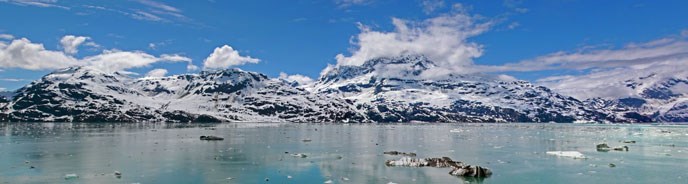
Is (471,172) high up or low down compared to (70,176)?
up

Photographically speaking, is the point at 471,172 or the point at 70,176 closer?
the point at 70,176

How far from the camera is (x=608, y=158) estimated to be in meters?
54.2

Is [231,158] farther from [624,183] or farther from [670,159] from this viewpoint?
[670,159]

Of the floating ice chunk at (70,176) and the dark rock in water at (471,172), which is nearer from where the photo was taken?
the floating ice chunk at (70,176)

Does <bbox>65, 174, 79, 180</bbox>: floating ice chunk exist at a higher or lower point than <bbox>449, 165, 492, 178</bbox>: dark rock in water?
lower

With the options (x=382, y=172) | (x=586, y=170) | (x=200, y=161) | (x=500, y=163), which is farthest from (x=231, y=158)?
(x=586, y=170)

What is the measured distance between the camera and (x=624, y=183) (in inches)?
1394

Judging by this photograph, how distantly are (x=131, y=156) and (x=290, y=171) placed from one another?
22.1 m

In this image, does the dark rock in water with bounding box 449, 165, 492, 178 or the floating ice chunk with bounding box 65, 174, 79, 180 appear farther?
the dark rock in water with bounding box 449, 165, 492, 178

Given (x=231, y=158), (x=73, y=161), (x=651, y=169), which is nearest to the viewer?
(x=651, y=169)

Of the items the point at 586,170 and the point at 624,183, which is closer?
the point at 624,183

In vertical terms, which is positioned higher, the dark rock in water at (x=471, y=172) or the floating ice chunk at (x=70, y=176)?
the dark rock in water at (x=471, y=172)

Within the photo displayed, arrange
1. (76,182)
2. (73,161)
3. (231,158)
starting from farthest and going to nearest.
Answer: (231,158)
(73,161)
(76,182)

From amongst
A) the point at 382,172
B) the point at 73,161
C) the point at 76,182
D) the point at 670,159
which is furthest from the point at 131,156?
the point at 670,159
